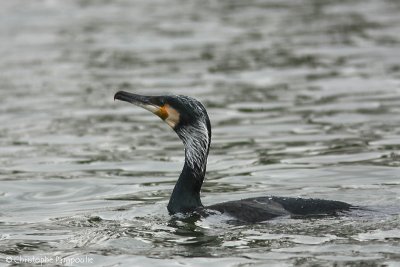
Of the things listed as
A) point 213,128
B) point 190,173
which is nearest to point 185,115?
point 190,173

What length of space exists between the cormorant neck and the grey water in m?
0.26

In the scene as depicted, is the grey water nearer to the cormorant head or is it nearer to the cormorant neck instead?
the cormorant neck

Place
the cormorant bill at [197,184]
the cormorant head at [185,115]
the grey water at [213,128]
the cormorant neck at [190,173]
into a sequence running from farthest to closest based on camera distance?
the cormorant neck at [190,173] → the cormorant head at [185,115] → the cormorant bill at [197,184] → the grey water at [213,128]

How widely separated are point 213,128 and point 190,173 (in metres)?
5.48

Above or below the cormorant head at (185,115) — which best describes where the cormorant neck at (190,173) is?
below

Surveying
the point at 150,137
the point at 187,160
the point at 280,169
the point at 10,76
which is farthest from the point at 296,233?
the point at 10,76

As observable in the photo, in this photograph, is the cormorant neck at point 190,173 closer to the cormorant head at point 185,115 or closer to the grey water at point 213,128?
the cormorant head at point 185,115

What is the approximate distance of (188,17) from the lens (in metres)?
26.2

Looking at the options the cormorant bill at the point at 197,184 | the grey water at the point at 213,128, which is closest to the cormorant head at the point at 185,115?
the cormorant bill at the point at 197,184

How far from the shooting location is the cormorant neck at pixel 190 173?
10086 mm

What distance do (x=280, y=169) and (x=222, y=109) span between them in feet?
13.6

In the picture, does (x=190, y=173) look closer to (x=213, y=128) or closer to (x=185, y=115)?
(x=185, y=115)

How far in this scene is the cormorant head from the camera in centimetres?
995

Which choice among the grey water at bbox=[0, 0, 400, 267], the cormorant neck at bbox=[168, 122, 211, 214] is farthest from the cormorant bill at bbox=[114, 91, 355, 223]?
the grey water at bbox=[0, 0, 400, 267]
